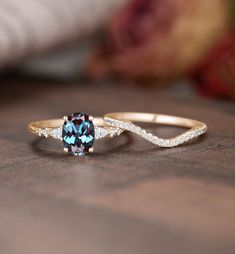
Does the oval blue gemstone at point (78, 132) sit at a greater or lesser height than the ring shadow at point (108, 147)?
greater

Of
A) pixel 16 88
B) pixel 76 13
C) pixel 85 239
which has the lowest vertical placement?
pixel 85 239

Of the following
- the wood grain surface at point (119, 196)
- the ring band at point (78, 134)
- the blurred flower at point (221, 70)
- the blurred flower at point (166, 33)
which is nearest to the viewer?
the wood grain surface at point (119, 196)

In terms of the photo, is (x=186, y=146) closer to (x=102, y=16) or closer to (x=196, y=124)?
(x=196, y=124)

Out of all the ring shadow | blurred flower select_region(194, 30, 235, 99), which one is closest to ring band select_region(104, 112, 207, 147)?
the ring shadow

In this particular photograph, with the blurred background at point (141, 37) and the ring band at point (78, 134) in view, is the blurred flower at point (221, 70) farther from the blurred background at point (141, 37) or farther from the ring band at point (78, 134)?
the ring band at point (78, 134)

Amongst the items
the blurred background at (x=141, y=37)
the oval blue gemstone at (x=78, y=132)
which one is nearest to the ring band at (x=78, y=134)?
the oval blue gemstone at (x=78, y=132)

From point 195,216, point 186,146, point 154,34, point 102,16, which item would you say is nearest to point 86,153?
point 186,146

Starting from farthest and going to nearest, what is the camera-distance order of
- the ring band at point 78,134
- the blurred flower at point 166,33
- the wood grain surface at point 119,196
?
the blurred flower at point 166,33
the ring band at point 78,134
the wood grain surface at point 119,196
